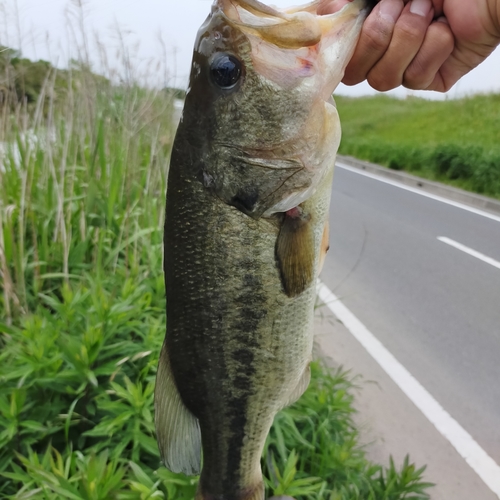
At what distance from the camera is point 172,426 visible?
126 cm

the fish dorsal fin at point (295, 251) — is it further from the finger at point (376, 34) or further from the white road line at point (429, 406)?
the white road line at point (429, 406)

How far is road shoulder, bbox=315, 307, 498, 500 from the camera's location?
254 cm

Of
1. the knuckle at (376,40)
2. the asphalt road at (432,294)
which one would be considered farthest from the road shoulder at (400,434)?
the knuckle at (376,40)

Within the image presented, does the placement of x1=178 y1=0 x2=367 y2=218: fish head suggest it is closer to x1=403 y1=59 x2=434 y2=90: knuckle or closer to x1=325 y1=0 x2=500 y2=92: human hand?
x1=325 y1=0 x2=500 y2=92: human hand

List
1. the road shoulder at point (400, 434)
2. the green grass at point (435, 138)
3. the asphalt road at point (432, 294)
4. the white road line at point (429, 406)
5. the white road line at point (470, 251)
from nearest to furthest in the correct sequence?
the road shoulder at point (400, 434), the white road line at point (429, 406), the asphalt road at point (432, 294), the white road line at point (470, 251), the green grass at point (435, 138)

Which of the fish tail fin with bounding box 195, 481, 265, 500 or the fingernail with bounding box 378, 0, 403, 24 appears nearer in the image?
the fingernail with bounding box 378, 0, 403, 24

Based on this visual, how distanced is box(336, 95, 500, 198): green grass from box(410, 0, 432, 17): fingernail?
996 cm

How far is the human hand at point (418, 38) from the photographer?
1213 mm

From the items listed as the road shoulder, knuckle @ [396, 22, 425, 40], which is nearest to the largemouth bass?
knuckle @ [396, 22, 425, 40]

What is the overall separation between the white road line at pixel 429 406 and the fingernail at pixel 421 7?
246 cm

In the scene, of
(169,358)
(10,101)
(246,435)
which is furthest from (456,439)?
(10,101)

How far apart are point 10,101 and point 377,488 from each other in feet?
10.8

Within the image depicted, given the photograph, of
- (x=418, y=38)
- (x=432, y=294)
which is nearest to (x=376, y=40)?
(x=418, y=38)

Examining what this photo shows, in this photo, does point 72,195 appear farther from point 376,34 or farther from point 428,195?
point 428,195
